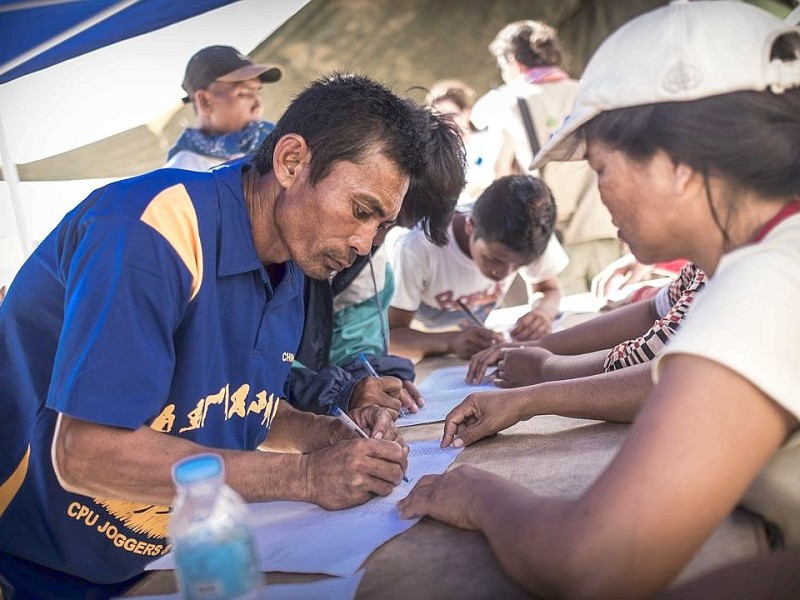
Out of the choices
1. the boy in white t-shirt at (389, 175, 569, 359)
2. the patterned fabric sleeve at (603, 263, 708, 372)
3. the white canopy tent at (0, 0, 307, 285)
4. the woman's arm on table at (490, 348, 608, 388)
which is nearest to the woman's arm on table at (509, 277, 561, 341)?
the boy in white t-shirt at (389, 175, 569, 359)

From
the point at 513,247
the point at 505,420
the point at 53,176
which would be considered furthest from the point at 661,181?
the point at 53,176

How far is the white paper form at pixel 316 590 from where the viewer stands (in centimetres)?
104

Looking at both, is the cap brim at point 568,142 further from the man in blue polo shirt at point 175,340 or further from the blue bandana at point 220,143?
the blue bandana at point 220,143

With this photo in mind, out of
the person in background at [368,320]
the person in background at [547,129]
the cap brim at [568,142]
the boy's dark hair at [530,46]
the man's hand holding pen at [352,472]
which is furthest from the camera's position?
the boy's dark hair at [530,46]

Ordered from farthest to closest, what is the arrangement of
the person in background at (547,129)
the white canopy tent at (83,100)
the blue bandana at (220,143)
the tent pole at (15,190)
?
the person in background at (547,129)
the tent pole at (15,190)
the white canopy tent at (83,100)
the blue bandana at (220,143)

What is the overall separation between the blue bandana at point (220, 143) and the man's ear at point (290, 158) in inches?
79.8

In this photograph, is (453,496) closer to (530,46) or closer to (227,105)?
(227,105)

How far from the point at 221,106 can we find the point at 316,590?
3040 mm

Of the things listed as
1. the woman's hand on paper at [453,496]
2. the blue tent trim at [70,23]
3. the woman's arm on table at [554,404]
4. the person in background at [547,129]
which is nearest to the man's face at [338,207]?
the woman's arm on table at [554,404]

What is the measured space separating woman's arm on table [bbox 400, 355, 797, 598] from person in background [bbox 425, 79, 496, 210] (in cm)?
326

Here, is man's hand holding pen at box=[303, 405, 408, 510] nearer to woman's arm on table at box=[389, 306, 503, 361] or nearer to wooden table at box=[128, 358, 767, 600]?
wooden table at box=[128, 358, 767, 600]

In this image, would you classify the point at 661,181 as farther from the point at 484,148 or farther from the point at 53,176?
the point at 53,176

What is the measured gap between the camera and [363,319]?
2602mm

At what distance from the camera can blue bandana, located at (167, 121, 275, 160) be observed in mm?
3568
